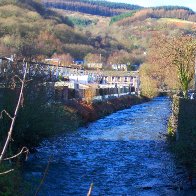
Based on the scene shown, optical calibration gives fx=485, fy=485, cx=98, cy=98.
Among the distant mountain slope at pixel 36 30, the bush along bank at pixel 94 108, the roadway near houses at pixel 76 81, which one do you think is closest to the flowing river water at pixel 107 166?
the roadway near houses at pixel 76 81

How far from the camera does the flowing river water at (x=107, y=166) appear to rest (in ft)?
48.4

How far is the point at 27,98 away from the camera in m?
18.9

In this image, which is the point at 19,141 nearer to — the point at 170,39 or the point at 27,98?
the point at 27,98

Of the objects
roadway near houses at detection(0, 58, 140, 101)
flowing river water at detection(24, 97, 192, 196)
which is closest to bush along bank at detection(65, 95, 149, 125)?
roadway near houses at detection(0, 58, 140, 101)

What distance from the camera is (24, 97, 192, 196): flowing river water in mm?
14742

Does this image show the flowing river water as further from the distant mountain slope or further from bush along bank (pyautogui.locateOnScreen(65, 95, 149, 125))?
the distant mountain slope

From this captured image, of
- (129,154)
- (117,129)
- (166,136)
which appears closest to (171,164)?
(129,154)

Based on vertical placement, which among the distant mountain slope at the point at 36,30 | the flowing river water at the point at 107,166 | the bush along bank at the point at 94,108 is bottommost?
the bush along bank at the point at 94,108

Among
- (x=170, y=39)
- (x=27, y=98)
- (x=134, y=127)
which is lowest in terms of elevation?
(x=134, y=127)

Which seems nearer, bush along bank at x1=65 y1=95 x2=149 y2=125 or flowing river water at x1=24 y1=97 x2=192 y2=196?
flowing river water at x1=24 y1=97 x2=192 y2=196

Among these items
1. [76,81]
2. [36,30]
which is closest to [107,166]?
[76,81]

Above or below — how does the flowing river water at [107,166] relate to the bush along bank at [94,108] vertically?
above

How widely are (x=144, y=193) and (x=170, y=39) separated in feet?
107

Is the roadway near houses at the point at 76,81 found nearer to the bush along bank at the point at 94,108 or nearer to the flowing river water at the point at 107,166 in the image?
the bush along bank at the point at 94,108
